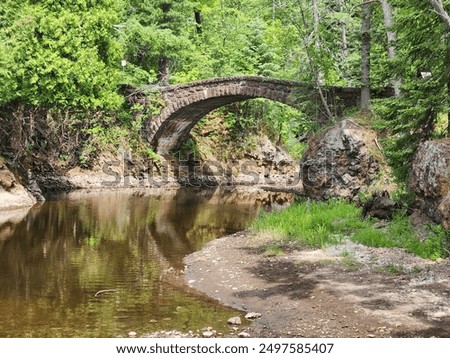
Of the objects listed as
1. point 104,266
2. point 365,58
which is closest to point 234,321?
point 104,266

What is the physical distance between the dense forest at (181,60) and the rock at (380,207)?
789mm

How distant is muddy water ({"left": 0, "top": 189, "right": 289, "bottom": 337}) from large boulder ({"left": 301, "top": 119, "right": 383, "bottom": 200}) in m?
2.90

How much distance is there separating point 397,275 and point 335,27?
15.5 metres

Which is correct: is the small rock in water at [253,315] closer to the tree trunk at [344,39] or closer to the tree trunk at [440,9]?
the tree trunk at [440,9]

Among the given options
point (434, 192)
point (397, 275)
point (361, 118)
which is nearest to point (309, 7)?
point (361, 118)

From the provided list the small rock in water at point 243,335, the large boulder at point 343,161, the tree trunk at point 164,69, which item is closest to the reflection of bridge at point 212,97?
the tree trunk at point 164,69

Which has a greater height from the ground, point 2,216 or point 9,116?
point 9,116

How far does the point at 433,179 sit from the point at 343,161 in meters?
7.33

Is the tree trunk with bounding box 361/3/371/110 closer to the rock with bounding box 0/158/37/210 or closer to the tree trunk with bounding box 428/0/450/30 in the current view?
the tree trunk with bounding box 428/0/450/30

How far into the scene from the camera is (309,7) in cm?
2273

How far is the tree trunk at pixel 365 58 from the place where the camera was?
20.9m
